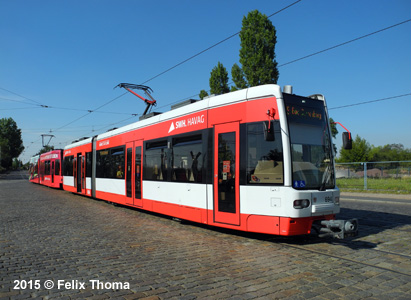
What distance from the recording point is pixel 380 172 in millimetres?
21391

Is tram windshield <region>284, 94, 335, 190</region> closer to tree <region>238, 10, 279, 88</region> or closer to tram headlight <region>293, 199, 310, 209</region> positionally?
tram headlight <region>293, 199, 310, 209</region>

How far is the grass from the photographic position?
20.1 metres

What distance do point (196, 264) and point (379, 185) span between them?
19570 mm

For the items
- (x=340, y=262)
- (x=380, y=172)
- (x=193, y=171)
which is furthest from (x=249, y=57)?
(x=340, y=262)

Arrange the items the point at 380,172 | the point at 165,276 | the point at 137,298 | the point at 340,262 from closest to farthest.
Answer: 1. the point at 137,298
2. the point at 165,276
3. the point at 340,262
4. the point at 380,172

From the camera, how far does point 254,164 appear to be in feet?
22.7

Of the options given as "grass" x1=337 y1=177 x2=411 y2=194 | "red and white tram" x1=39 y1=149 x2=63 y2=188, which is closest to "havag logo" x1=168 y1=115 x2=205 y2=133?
"grass" x1=337 y1=177 x2=411 y2=194

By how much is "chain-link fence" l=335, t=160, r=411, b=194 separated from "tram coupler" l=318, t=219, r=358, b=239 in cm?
1387

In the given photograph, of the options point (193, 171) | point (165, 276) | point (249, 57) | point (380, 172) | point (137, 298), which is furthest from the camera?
point (249, 57)

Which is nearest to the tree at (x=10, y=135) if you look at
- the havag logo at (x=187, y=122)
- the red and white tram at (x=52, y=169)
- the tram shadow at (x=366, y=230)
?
the red and white tram at (x=52, y=169)

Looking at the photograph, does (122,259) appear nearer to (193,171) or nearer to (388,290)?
(193,171)

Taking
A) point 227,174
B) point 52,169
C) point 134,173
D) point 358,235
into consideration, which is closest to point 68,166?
point 52,169

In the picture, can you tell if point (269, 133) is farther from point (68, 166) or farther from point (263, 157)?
point (68, 166)

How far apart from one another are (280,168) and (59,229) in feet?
19.9
